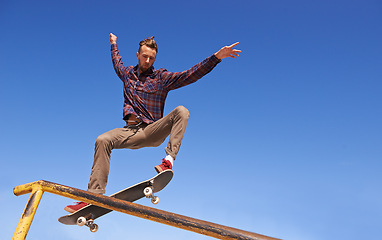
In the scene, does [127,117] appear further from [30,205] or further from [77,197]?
[30,205]

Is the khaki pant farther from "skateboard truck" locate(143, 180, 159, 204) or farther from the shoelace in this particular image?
"skateboard truck" locate(143, 180, 159, 204)

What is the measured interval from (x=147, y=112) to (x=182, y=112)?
79 cm

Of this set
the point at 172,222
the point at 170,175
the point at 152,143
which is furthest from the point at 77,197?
the point at 152,143

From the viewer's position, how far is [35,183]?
387cm

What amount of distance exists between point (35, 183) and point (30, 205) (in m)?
0.32

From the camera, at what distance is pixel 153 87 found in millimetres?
6094

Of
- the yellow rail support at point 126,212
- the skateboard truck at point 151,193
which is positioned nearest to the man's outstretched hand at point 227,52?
the skateboard truck at point 151,193

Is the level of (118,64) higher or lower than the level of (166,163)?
higher

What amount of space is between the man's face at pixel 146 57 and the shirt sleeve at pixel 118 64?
0.36 m

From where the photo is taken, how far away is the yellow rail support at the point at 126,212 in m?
3.39

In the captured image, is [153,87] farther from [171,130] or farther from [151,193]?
[151,193]

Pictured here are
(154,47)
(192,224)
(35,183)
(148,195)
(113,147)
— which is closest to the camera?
(192,224)

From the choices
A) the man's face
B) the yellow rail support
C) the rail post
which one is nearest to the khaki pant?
the man's face

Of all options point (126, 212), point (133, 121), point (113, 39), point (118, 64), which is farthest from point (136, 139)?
point (113, 39)
